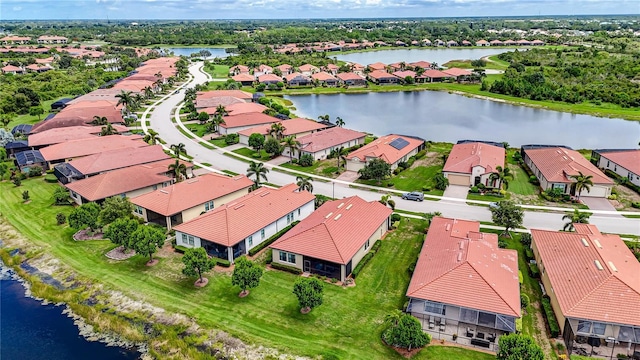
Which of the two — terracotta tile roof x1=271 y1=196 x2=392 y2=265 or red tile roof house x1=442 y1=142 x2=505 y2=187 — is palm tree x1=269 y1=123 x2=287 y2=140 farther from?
terracotta tile roof x1=271 y1=196 x2=392 y2=265

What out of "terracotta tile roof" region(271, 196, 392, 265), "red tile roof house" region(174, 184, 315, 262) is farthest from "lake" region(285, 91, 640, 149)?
"red tile roof house" region(174, 184, 315, 262)

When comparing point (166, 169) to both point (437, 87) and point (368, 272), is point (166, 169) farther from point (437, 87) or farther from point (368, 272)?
point (437, 87)

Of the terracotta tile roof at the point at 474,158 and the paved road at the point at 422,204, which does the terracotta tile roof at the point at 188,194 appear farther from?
the terracotta tile roof at the point at 474,158

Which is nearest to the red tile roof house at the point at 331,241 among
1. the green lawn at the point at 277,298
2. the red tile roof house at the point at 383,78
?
the green lawn at the point at 277,298

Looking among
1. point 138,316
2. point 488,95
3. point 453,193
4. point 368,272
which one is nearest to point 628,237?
point 453,193

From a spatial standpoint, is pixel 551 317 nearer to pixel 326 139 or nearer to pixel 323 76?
pixel 326 139

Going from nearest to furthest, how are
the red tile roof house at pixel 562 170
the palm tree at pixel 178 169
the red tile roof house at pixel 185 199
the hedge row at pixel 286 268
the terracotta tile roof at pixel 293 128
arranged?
the hedge row at pixel 286 268 < the red tile roof house at pixel 185 199 < the red tile roof house at pixel 562 170 < the palm tree at pixel 178 169 < the terracotta tile roof at pixel 293 128

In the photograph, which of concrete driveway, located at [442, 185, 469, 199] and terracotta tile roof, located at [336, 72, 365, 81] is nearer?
concrete driveway, located at [442, 185, 469, 199]
